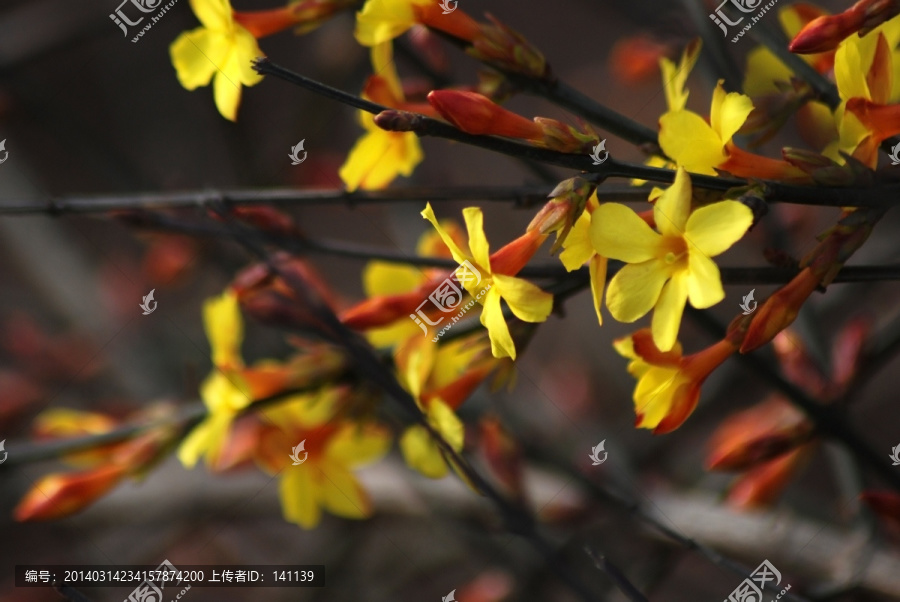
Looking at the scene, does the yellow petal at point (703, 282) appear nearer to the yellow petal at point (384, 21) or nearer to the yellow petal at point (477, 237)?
the yellow petal at point (477, 237)

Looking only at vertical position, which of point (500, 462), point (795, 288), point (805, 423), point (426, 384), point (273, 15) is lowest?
point (500, 462)

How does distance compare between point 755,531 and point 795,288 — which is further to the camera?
point 755,531

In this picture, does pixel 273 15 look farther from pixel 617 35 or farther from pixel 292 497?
pixel 617 35

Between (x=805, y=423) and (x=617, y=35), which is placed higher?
(x=805, y=423)

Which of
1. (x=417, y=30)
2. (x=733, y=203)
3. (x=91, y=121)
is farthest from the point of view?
(x=91, y=121)

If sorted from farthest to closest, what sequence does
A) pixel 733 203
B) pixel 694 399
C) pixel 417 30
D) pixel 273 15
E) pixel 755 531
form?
pixel 755 531 → pixel 417 30 → pixel 273 15 → pixel 694 399 → pixel 733 203

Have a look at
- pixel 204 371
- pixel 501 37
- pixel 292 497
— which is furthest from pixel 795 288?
pixel 204 371
